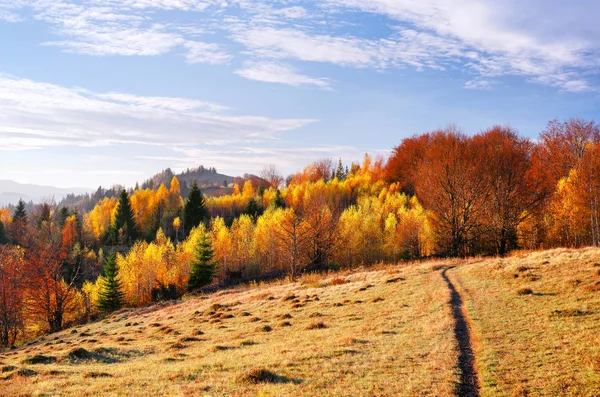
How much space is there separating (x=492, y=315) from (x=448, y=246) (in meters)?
40.8

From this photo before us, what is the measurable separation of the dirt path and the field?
0.06 meters

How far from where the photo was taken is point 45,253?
199ft

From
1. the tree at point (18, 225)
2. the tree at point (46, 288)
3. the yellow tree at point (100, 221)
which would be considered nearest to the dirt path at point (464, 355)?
the tree at point (46, 288)

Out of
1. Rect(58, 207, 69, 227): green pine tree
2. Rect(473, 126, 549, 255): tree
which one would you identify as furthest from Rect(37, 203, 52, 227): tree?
Rect(473, 126, 549, 255): tree

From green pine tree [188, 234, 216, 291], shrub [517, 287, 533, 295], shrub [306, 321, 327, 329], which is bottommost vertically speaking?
green pine tree [188, 234, 216, 291]

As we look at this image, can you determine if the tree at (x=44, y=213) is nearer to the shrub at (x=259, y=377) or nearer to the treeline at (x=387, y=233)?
the treeline at (x=387, y=233)

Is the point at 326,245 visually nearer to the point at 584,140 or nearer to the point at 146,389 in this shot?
the point at 584,140

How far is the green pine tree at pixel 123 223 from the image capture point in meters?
123

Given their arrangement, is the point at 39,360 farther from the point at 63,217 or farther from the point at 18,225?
the point at 63,217

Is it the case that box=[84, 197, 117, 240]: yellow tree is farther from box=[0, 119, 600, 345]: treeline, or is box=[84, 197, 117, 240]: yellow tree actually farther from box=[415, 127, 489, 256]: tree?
box=[415, 127, 489, 256]: tree

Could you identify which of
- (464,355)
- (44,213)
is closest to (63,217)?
(44,213)

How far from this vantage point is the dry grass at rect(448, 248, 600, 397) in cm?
1181

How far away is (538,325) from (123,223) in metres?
125

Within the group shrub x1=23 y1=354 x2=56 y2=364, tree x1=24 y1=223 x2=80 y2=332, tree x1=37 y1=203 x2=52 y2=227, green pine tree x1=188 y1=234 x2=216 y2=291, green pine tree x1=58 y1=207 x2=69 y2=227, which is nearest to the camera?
shrub x1=23 y1=354 x2=56 y2=364
